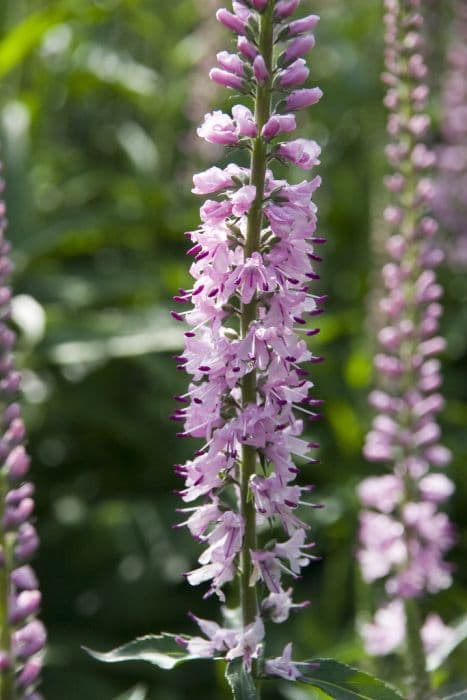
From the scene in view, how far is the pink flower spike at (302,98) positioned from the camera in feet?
8.30

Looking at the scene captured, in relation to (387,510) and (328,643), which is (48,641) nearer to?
(328,643)

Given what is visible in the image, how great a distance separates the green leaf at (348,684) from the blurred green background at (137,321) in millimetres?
2291

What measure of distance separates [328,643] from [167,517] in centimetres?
133

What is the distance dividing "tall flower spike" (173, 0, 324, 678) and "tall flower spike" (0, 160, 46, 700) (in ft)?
1.65

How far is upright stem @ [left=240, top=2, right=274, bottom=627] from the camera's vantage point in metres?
2.44

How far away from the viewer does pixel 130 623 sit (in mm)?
6137

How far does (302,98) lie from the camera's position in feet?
8.34

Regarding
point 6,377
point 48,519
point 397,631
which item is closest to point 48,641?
point 48,519

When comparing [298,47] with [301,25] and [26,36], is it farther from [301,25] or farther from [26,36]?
[26,36]

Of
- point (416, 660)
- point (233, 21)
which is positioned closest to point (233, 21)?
point (233, 21)

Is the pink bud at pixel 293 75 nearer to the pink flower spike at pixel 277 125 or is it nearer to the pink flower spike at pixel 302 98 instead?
the pink flower spike at pixel 302 98

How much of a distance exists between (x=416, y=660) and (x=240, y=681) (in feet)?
5.75

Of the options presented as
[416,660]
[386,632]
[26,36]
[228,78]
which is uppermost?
[26,36]

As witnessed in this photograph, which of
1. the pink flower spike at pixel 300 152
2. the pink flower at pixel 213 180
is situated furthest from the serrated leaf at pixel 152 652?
the pink flower spike at pixel 300 152
